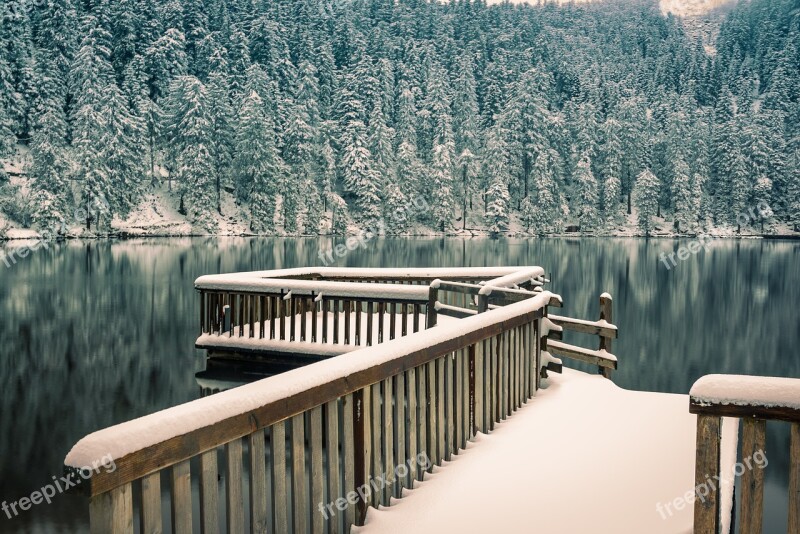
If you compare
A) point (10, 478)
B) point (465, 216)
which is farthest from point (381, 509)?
point (465, 216)

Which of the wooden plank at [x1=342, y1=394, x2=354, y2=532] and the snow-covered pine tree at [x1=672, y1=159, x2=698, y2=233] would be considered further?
the snow-covered pine tree at [x1=672, y1=159, x2=698, y2=233]

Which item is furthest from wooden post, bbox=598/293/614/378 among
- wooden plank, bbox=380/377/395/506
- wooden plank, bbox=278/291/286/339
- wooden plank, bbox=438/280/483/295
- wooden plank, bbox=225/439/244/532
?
wooden plank, bbox=225/439/244/532

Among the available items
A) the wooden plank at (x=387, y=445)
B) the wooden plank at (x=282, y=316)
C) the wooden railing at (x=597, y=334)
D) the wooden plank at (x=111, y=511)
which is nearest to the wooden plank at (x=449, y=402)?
the wooden plank at (x=387, y=445)

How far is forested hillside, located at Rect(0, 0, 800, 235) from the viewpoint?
2852 inches

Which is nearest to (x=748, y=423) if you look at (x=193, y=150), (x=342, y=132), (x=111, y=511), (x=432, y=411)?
(x=111, y=511)

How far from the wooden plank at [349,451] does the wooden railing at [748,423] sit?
2.12 meters

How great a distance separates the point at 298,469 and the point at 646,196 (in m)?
87.3

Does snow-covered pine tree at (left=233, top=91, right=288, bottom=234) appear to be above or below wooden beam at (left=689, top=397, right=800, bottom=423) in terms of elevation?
above

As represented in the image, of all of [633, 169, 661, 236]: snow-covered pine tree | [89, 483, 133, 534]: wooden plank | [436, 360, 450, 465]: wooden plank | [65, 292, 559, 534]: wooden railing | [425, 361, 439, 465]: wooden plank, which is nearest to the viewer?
[89, 483, 133, 534]: wooden plank

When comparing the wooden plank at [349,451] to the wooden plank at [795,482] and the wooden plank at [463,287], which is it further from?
the wooden plank at [463,287]

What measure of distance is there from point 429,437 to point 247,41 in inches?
3801

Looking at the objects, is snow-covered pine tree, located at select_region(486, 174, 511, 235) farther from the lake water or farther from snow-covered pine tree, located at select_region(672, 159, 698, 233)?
the lake water

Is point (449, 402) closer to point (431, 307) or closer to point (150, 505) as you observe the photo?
point (150, 505)

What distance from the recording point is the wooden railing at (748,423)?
3109 millimetres
